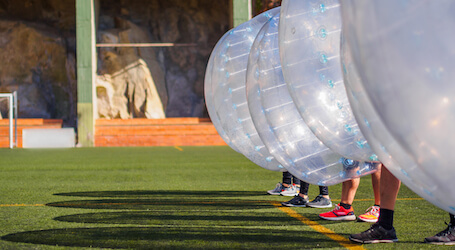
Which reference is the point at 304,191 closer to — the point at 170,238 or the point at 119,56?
the point at 170,238

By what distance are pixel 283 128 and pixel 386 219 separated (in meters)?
0.87

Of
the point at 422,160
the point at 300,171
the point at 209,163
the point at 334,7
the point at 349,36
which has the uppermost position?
the point at 334,7

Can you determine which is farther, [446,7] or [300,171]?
[300,171]

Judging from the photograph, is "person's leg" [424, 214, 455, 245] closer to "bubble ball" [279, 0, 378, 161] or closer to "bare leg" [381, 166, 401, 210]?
"bare leg" [381, 166, 401, 210]

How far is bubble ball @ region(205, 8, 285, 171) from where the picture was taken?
18.3 ft

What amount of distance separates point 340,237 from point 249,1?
19304mm

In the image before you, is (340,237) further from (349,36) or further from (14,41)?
(14,41)

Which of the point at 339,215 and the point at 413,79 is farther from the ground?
the point at 413,79

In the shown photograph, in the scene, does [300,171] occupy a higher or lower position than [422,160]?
lower

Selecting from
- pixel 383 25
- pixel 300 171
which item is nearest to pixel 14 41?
pixel 300 171

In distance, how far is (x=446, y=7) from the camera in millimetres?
1981

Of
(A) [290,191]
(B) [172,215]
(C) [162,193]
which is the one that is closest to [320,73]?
(B) [172,215]

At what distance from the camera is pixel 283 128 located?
4219 millimetres

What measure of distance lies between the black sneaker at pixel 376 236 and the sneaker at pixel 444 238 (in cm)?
22
